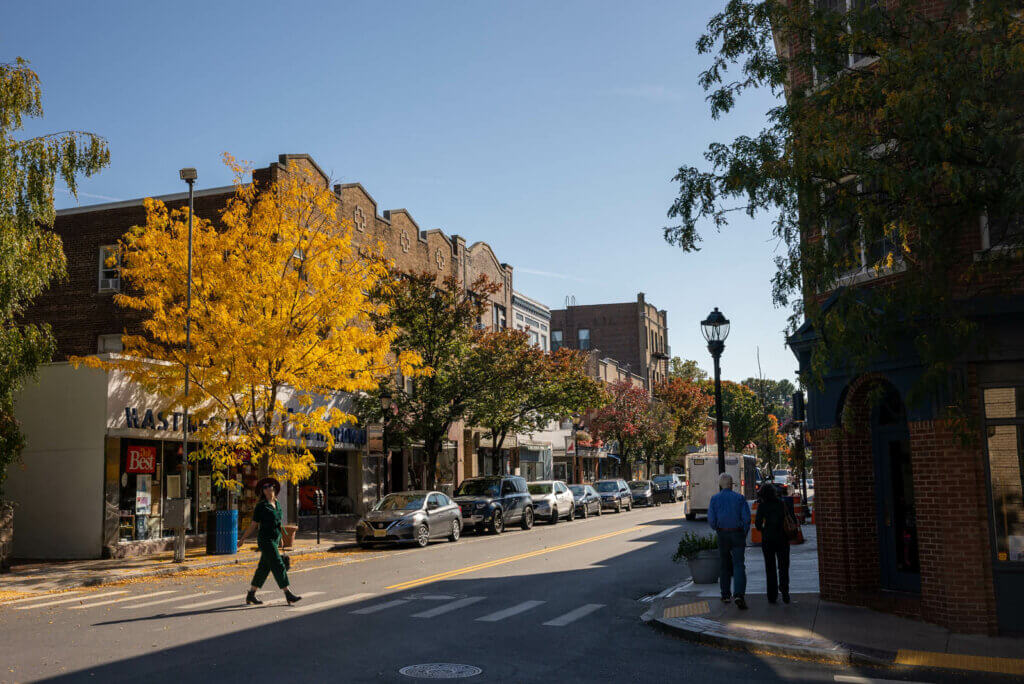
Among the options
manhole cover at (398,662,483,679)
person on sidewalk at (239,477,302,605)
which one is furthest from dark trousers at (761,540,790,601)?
person on sidewalk at (239,477,302,605)

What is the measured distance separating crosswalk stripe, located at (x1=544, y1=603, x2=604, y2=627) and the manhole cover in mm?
3058

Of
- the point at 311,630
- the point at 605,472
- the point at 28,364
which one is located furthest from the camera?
the point at 605,472

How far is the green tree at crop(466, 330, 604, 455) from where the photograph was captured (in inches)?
1298

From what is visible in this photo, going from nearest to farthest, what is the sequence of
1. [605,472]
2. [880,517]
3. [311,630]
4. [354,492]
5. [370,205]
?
[311,630] → [880,517] → [354,492] → [370,205] → [605,472]

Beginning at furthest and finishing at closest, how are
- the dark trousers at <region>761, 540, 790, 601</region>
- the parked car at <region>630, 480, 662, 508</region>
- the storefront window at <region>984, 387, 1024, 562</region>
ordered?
the parked car at <region>630, 480, 662, 508</region>, the dark trousers at <region>761, 540, 790, 601</region>, the storefront window at <region>984, 387, 1024, 562</region>

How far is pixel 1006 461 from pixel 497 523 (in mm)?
20875

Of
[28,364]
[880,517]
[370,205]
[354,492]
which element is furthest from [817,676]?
[370,205]

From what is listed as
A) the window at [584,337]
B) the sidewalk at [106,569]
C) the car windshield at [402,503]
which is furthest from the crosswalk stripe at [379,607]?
the window at [584,337]

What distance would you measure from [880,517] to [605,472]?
55.6 m

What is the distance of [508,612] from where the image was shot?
42.2 feet

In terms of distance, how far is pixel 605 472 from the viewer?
68812 mm

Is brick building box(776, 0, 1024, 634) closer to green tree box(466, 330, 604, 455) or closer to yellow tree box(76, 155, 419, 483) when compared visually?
yellow tree box(76, 155, 419, 483)

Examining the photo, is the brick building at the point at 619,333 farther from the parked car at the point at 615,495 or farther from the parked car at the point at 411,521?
the parked car at the point at 411,521

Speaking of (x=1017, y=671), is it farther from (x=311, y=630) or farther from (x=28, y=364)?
(x=28, y=364)
